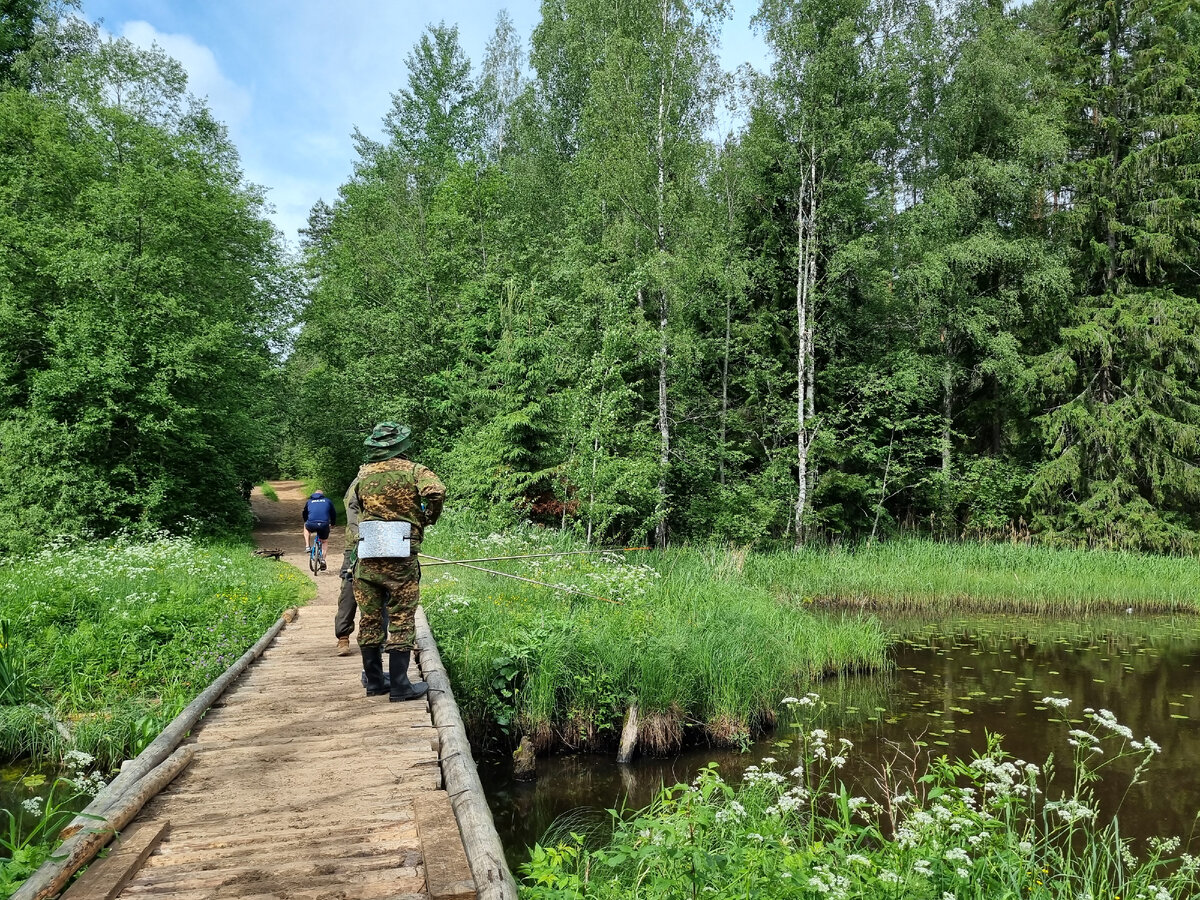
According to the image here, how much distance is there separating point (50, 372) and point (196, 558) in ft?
23.7

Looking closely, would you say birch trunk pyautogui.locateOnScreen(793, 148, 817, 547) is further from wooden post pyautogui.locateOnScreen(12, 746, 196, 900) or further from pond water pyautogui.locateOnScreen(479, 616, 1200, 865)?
wooden post pyautogui.locateOnScreen(12, 746, 196, 900)

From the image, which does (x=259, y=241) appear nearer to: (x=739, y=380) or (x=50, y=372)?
(x=50, y=372)

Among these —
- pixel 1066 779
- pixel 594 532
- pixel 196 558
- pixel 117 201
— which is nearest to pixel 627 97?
pixel 594 532

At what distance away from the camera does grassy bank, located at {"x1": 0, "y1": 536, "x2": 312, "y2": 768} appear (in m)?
6.39

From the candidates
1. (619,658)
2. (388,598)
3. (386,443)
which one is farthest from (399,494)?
(619,658)

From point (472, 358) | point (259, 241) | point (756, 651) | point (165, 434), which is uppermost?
point (259, 241)

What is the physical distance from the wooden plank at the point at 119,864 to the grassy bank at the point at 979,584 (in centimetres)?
1192

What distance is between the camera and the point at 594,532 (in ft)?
50.6

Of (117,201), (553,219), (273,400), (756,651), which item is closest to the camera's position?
(756,651)

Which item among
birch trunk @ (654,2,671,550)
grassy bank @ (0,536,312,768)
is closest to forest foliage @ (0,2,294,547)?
grassy bank @ (0,536,312,768)

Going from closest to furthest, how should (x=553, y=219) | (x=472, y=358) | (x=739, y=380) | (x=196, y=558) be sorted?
(x=196, y=558), (x=739, y=380), (x=472, y=358), (x=553, y=219)

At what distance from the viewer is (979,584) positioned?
14859 mm

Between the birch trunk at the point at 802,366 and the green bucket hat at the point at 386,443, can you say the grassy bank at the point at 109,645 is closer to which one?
the green bucket hat at the point at 386,443

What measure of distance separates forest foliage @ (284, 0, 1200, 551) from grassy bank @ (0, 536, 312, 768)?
699 cm
